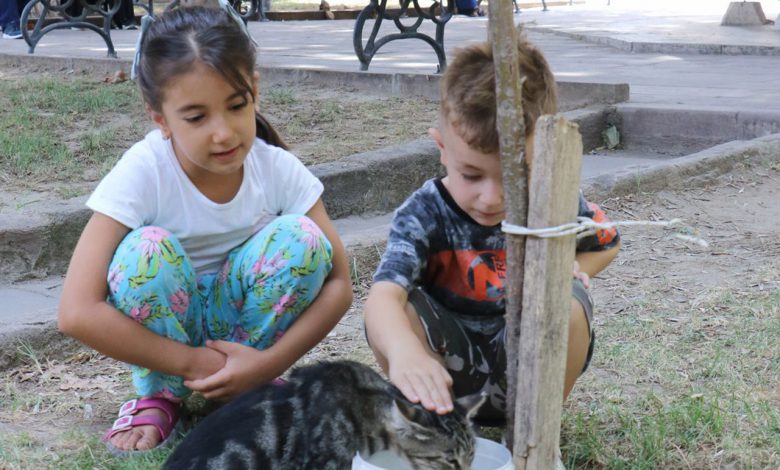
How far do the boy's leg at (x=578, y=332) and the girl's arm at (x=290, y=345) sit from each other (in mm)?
742

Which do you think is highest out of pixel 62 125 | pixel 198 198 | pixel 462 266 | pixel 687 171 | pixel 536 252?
pixel 536 252

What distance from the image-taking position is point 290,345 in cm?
294

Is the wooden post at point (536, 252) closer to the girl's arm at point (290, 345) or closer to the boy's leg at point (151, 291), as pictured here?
the girl's arm at point (290, 345)

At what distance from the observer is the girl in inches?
109

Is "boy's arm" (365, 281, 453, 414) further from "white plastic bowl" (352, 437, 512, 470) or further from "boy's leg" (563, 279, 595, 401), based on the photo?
"boy's leg" (563, 279, 595, 401)

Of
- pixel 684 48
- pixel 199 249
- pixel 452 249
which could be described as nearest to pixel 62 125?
pixel 199 249

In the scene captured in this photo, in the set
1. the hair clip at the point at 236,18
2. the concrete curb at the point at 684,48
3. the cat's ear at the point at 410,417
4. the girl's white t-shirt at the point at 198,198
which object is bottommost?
the concrete curb at the point at 684,48

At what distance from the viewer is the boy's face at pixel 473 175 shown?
244cm

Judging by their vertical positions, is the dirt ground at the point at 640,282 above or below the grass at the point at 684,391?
below

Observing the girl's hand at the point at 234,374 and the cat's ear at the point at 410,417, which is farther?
the girl's hand at the point at 234,374

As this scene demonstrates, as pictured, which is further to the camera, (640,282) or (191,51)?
(640,282)

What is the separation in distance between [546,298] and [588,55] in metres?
10.2

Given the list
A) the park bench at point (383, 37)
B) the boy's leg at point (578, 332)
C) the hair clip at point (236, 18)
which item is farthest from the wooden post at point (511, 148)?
the park bench at point (383, 37)

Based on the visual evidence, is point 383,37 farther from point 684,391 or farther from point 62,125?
point 684,391
